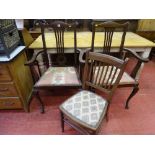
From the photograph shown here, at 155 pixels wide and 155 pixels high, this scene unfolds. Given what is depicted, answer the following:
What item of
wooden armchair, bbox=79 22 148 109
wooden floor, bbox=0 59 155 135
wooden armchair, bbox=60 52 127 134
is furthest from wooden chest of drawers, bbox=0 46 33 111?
wooden armchair, bbox=79 22 148 109

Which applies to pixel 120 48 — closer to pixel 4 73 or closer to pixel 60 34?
pixel 60 34

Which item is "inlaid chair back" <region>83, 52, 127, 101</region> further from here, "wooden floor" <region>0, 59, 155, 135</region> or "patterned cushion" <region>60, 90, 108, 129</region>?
"wooden floor" <region>0, 59, 155, 135</region>

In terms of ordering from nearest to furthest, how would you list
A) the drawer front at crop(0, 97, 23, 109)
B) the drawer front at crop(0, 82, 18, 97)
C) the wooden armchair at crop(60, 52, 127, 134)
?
the wooden armchair at crop(60, 52, 127, 134), the drawer front at crop(0, 82, 18, 97), the drawer front at crop(0, 97, 23, 109)

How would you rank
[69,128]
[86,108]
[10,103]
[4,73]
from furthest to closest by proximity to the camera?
[10,103] < [69,128] < [4,73] < [86,108]

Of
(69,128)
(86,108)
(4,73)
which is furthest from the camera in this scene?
(69,128)

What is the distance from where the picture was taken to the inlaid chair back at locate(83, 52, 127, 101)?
1.15m

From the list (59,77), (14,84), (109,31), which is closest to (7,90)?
(14,84)

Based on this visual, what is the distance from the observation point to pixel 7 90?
5.16ft

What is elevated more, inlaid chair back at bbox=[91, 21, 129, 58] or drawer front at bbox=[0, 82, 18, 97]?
inlaid chair back at bbox=[91, 21, 129, 58]

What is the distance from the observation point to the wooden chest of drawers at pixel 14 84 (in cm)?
145

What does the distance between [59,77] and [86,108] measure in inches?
22.8

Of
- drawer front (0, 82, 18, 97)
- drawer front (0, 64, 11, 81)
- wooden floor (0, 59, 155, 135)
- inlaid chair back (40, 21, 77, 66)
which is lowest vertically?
wooden floor (0, 59, 155, 135)

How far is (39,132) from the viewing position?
60.1 inches
